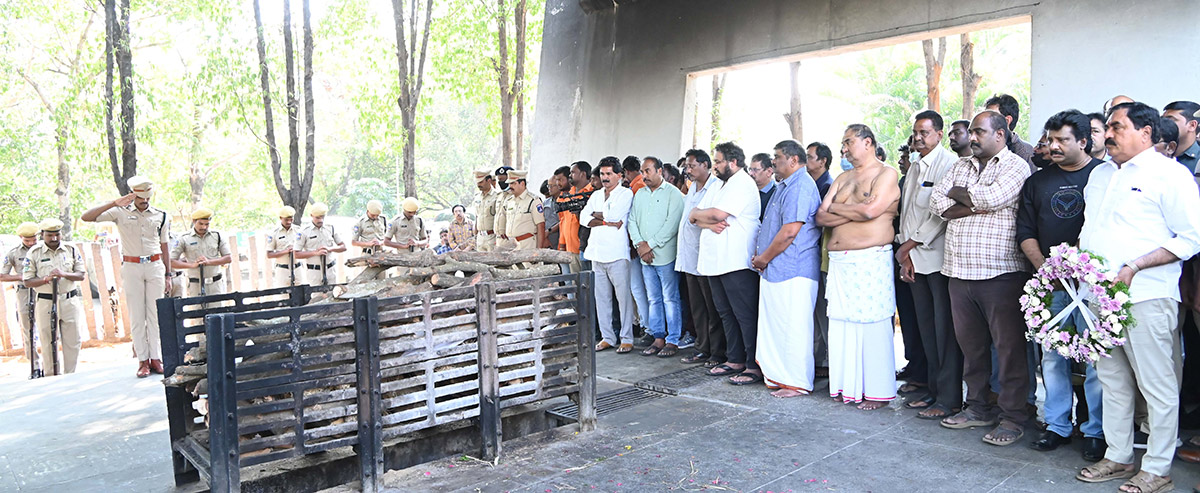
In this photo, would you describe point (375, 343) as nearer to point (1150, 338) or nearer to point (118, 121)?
point (1150, 338)

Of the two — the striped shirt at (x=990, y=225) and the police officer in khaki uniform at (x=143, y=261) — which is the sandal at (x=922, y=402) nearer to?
the striped shirt at (x=990, y=225)

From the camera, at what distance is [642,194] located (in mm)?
7301

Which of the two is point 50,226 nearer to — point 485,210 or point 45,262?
point 45,262

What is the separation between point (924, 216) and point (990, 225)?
560 mm

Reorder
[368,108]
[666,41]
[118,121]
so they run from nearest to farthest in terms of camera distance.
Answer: [118,121], [666,41], [368,108]

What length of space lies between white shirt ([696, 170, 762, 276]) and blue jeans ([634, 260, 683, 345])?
1002 mm

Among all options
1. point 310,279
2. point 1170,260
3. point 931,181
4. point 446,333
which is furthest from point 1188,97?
point 310,279

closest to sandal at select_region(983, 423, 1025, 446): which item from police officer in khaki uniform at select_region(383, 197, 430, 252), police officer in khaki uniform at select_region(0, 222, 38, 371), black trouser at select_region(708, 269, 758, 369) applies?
black trouser at select_region(708, 269, 758, 369)

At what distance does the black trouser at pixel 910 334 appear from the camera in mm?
5539

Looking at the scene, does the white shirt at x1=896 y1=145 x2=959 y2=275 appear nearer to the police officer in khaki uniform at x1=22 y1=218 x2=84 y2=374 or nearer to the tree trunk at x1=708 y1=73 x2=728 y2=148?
the police officer in khaki uniform at x1=22 y1=218 x2=84 y2=374

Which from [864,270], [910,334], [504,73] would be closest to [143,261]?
[864,270]

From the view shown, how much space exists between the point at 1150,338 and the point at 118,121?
31.6 ft

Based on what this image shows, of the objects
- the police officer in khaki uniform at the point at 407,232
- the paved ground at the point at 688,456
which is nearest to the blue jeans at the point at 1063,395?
the paved ground at the point at 688,456

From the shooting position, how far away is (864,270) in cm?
523
